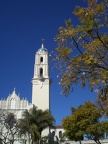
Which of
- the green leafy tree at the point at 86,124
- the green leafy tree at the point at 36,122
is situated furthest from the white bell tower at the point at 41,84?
the green leafy tree at the point at 86,124

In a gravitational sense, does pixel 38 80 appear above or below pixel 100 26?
above

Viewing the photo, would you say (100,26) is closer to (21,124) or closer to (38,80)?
(21,124)

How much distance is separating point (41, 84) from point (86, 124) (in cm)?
2340

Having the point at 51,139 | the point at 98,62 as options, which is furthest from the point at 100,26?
the point at 51,139

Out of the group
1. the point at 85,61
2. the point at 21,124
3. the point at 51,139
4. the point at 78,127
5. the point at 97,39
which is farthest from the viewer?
the point at 51,139

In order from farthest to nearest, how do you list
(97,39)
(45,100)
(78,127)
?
1. (45,100)
2. (78,127)
3. (97,39)

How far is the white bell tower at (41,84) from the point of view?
57.0 metres

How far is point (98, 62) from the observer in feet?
28.5

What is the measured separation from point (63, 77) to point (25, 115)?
32942mm

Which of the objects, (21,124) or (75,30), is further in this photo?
(21,124)

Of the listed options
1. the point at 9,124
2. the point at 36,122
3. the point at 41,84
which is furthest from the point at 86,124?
the point at 41,84

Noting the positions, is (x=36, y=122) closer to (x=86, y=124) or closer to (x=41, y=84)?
(x=86, y=124)

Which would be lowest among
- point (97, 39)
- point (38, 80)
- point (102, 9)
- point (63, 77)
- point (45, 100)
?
point (63, 77)

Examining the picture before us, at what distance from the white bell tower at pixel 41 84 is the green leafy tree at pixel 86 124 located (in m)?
19.0
